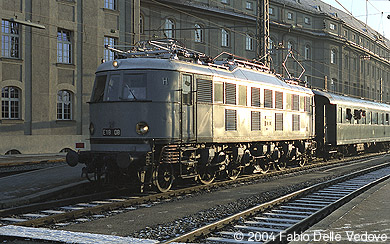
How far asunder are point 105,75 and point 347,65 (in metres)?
54.8

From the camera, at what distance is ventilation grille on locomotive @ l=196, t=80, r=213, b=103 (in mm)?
13352

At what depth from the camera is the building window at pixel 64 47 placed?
2914 cm

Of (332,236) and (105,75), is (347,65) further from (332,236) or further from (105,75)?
(332,236)

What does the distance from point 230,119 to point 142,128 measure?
3.46m

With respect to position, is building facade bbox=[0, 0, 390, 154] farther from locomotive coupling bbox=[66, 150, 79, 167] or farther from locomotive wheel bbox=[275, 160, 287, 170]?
locomotive coupling bbox=[66, 150, 79, 167]

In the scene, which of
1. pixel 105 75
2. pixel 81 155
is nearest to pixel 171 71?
pixel 105 75

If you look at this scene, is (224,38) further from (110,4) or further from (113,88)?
→ (113,88)

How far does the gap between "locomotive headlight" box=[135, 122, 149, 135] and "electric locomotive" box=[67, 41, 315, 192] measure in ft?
0.08

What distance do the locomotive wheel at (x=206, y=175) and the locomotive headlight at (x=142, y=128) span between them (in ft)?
8.19

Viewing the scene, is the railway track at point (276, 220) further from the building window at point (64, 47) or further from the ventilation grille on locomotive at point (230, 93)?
the building window at point (64, 47)

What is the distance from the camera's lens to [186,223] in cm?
884

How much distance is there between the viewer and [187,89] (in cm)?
1300

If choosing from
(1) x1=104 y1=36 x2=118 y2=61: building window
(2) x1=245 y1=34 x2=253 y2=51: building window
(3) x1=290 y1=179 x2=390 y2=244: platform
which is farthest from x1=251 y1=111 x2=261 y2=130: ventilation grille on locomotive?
(2) x1=245 y1=34 x2=253 y2=51: building window

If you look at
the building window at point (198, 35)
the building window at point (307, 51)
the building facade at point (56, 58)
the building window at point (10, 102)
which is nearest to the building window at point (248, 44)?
the building window at point (198, 35)
